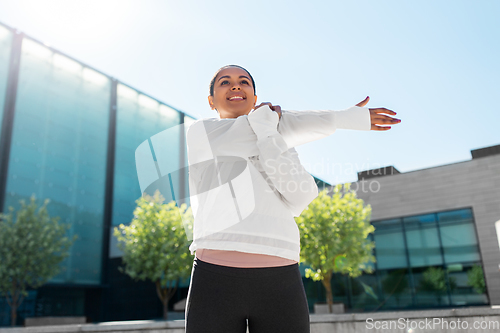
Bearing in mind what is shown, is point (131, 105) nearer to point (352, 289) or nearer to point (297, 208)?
point (352, 289)

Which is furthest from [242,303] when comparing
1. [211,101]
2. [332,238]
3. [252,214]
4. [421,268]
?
[421,268]

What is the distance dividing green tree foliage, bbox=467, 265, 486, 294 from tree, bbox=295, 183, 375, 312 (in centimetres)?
628

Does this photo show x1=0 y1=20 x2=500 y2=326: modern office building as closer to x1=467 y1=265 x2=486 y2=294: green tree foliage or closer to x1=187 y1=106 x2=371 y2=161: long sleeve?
x1=467 y1=265 x2=486 y2=294: green tree foliage

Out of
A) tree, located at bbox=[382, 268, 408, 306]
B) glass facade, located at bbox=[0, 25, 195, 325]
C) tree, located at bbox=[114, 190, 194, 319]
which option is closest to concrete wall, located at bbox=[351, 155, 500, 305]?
tree, located at bbox=[382, 268, 408, 306]

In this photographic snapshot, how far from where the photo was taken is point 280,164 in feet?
4.12

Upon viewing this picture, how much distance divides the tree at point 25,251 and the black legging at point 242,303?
65.8 ft

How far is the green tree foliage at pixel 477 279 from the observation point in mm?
18562

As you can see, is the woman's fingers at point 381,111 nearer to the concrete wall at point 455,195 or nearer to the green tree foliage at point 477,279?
→ the green tree foliage at point 477,279

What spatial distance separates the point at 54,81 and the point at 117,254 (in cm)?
1179

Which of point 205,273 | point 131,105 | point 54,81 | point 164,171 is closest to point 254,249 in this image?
point 205,273

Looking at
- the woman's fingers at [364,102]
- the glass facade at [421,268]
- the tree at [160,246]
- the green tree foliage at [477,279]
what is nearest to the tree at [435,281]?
the glass facade at [421,268]

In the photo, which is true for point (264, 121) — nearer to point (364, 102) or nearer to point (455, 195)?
point (364, 102)

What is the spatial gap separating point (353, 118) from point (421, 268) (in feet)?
70.0

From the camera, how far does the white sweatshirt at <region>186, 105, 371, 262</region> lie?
1.23m
